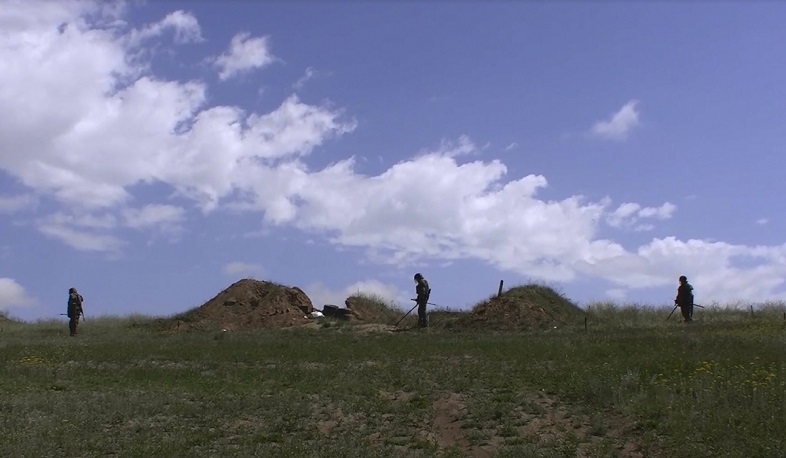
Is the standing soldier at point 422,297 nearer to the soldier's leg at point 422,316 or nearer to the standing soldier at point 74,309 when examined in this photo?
the soldier's leg at point 422,316

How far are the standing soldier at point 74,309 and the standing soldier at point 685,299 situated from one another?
25118 mm

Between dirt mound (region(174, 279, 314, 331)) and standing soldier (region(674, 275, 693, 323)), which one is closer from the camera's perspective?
standing soldier (region(674, 275, 693, 323))

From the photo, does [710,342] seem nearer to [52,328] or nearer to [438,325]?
[438,325]

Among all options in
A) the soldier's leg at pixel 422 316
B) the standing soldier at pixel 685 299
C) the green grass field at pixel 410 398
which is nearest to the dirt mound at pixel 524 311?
the soldier's leg at pixel 422 316

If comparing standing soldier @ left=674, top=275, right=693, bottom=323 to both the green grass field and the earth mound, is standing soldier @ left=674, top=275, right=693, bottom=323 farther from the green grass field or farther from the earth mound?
the earth mound

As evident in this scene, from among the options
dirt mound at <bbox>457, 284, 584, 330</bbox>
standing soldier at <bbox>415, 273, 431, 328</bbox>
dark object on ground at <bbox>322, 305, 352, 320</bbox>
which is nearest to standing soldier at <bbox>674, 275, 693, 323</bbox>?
dirt mound at <bbox>457, 284, 584, 330</bbox>

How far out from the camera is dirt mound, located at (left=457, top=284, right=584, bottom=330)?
34.6 metres

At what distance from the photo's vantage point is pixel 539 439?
14141 mm

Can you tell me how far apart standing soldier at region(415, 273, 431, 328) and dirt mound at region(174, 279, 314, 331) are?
6.02 metres

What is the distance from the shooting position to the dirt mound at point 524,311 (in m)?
34.6

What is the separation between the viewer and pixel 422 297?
36.3 m

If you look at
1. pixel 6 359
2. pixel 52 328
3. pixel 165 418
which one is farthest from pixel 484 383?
pixel 52 328

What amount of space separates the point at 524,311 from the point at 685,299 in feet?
21.3

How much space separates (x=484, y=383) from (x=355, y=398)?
2958mm
